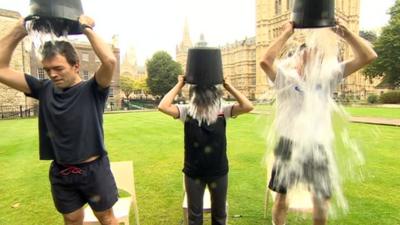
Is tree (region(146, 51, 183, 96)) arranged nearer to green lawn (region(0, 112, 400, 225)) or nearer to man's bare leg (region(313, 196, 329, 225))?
green lawn (region(0, 112, 400, 225))

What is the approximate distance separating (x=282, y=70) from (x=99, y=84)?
5.40 feet

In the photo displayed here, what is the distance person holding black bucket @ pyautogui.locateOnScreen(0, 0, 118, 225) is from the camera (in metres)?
2.62

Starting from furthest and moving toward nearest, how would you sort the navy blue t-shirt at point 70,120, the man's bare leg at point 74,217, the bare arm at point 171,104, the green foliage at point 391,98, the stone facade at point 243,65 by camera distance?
1. the stone facade at point 243,65
2. the green foliage at point 391,98
3. the bare arm at point 171,104
4. the man's bare leg at point 74,217
5. the navy blue t-shirt at point 70,120

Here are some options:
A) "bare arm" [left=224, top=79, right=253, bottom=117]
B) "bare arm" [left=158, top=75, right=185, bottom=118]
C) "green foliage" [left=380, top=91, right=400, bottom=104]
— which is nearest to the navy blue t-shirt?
"bare arm" [left=158, top=75, right=185, bottom=118]

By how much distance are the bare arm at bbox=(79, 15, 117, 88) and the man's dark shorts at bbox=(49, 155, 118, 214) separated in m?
0.69

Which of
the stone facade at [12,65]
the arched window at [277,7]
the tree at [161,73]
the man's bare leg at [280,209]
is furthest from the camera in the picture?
the arched window at [277,7]

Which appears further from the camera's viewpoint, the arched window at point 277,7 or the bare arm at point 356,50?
the arched window at point 277,7

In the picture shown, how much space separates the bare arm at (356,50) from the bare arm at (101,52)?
6.28 ft

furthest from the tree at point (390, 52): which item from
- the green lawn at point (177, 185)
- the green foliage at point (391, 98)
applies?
the green lawn at point (177, 185)

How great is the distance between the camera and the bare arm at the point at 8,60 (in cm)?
269

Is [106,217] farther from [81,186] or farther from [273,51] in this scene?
[273,51]

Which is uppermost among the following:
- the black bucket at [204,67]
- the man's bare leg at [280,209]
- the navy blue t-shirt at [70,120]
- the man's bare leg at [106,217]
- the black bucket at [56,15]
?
the black bucket at [56,15]

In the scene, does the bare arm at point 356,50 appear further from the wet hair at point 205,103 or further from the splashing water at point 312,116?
the wet hair at point 205,103

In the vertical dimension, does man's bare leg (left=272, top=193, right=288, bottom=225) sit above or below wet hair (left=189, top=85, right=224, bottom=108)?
below
